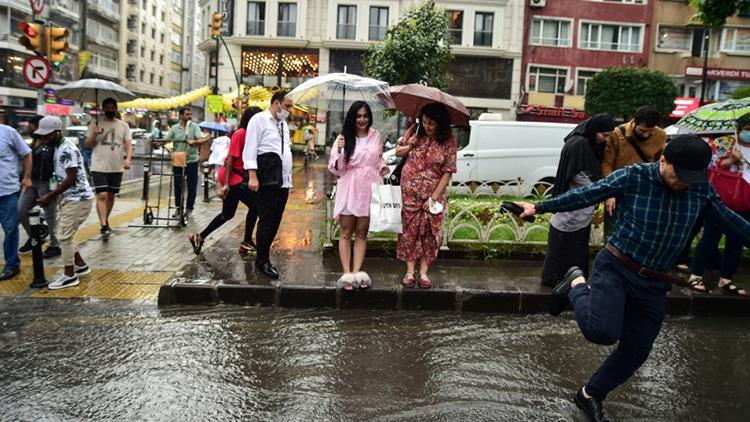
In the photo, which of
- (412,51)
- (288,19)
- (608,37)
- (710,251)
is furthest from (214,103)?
(608,37)

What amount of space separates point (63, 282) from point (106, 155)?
2.82 m

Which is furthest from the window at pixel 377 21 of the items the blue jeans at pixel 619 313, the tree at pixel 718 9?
the blue jeans at pixel 619 313

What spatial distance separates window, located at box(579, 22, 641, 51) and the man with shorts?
3283cm

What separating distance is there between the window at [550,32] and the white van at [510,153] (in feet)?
79.8

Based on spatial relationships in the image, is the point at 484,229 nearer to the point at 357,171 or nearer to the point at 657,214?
the point at 357,171

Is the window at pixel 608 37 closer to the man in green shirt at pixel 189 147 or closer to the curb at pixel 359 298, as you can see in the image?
the man in green shirt at pixel 189 147

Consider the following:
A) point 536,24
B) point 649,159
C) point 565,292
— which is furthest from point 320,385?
point 536,24

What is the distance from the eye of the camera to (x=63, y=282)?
5848 millimetres

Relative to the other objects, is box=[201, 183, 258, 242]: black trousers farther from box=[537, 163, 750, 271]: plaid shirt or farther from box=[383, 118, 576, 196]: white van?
box=[383, 118, 576, 196]: white van

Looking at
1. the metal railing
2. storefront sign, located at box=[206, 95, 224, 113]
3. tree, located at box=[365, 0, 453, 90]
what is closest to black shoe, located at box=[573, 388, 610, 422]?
the metal railing

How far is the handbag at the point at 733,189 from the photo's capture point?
5914 millimetres

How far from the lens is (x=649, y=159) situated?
5828 mm

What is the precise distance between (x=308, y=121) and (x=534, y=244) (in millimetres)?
30411

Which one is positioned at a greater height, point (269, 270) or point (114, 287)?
point (269, 270)
